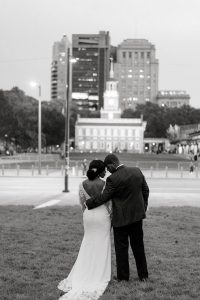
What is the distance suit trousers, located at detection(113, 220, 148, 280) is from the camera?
8.14 m

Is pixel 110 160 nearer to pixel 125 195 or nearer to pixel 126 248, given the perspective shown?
pixel 125 195

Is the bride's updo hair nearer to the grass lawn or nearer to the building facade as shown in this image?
the grass lawn

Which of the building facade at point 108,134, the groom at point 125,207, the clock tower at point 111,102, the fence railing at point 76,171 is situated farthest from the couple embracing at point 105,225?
the clock tower at point 111,102

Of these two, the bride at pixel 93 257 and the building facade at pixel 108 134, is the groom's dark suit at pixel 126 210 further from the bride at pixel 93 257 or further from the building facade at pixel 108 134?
the building facade at pixel 108 134

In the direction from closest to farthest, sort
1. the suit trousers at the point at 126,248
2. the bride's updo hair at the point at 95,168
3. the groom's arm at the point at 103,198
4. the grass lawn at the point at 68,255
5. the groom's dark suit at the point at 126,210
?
the grass lawn at the point at 68,255, the groom's arm at the point at 103,198, the bride's updo hair at the point at 95,168, the groom's dark suit at the point at 126,210, the suit trousers at the point at 126,248

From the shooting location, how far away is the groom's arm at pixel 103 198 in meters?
7.65

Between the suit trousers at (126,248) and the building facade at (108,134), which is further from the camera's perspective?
the building facade at (108,134)

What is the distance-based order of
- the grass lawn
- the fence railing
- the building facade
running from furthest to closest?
1. the building facade
2. the fence railing
3. the grass lawn

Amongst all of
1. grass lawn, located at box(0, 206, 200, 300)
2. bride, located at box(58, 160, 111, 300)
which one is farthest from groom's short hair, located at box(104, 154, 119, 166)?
grass lawn, located at box(0, 206, 200, 300)

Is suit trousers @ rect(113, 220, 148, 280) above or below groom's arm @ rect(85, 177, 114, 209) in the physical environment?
below

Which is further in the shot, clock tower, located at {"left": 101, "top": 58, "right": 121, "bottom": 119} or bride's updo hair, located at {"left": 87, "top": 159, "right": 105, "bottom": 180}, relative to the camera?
clock tower, located at {"left": 101, "top": 58, "right": 121, "bottom": 119}

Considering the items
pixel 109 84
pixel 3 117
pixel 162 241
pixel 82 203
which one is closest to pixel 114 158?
pixel 82 203

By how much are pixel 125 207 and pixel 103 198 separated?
0.48m

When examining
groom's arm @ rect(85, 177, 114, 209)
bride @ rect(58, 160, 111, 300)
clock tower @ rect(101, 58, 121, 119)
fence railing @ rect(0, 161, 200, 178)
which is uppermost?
clock tower @ rect(101, 58, 121, 119)
